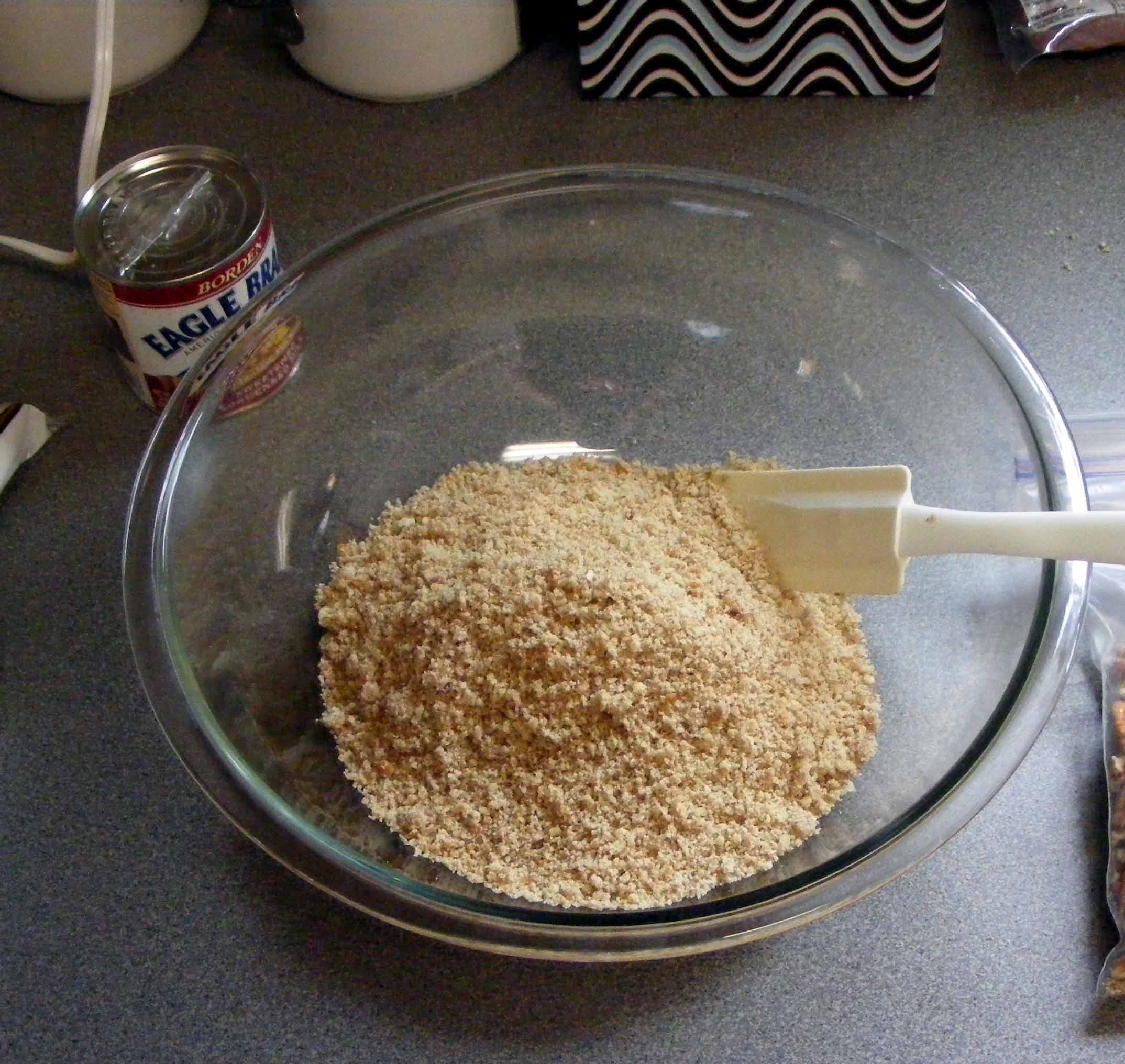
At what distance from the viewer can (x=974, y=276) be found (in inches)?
37.9

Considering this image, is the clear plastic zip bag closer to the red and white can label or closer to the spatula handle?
the spatula handle

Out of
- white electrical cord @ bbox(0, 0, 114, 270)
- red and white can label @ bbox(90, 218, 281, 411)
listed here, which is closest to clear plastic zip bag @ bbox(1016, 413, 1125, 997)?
red and white can label @ bbox(90, 218, 281, 411)

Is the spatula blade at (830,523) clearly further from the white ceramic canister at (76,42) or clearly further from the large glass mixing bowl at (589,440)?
the white ceramic canister at (76,42)

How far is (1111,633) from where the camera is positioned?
77cm

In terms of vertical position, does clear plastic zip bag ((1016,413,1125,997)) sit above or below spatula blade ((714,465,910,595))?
below

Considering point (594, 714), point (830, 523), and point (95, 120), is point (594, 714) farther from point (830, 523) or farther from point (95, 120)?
point (95, 120)

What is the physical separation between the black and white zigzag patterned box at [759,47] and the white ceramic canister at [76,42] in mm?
392

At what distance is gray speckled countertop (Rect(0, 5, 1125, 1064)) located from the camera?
2.22ft

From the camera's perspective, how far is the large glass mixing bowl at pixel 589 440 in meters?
0.62

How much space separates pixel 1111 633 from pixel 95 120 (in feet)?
2.90

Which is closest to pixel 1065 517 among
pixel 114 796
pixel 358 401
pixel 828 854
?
pixel 828 854

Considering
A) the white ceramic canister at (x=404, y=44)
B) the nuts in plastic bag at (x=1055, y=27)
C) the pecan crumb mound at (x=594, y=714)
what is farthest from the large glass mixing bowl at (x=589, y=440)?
the nuts in plastic bag at (x=1055, y=27)

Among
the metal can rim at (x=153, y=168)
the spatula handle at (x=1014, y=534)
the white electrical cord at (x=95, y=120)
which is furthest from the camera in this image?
the white electrical cord at (x=95, y=120)

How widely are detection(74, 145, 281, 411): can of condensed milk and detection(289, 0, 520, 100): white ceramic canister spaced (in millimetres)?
199
